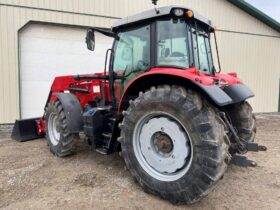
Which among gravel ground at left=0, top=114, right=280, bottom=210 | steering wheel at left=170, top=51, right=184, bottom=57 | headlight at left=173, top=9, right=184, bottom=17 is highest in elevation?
headlight at left=173, top=9, right=184, bottom=17

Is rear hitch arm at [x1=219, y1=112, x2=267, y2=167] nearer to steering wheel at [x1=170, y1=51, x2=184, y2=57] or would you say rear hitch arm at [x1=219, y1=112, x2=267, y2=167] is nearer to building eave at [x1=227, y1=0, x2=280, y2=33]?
steering wheel at [x1=170, y1=51, x2=184, y2=57]

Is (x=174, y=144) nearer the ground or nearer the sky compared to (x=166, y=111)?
nearer the ground

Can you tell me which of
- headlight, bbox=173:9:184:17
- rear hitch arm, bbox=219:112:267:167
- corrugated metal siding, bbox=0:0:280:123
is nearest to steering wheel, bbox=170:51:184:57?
headlight, bbox=173:9:184:17

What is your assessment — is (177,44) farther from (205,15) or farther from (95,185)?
(205,15)

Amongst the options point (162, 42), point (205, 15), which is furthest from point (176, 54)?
point (205, 15)

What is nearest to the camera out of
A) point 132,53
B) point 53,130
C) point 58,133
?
point 132,53

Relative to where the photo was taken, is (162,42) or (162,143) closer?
(162,143)

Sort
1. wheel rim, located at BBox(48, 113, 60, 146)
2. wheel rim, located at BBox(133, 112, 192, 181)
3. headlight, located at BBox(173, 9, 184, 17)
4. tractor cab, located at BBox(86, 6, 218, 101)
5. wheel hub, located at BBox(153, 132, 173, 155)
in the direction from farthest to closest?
wheel rim, located at BBox(48, 113, 60, 146)
tractor cab, located at BBox(86, 6, 218, 101)
headlight, located at BBox(173, 9, 184, 17)
wheel hub, located at BBox(153, 132, 173, 155)
wheel rim, located at BBox(133, 112, 192, 181)

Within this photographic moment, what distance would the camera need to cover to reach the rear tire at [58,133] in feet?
14.7

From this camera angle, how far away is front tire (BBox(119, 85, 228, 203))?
270 cm

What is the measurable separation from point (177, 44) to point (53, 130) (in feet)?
9.67

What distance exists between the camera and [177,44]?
3408mm

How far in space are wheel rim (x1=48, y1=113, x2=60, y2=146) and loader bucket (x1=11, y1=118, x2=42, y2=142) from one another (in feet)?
3.88

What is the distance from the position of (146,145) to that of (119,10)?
255 inches
